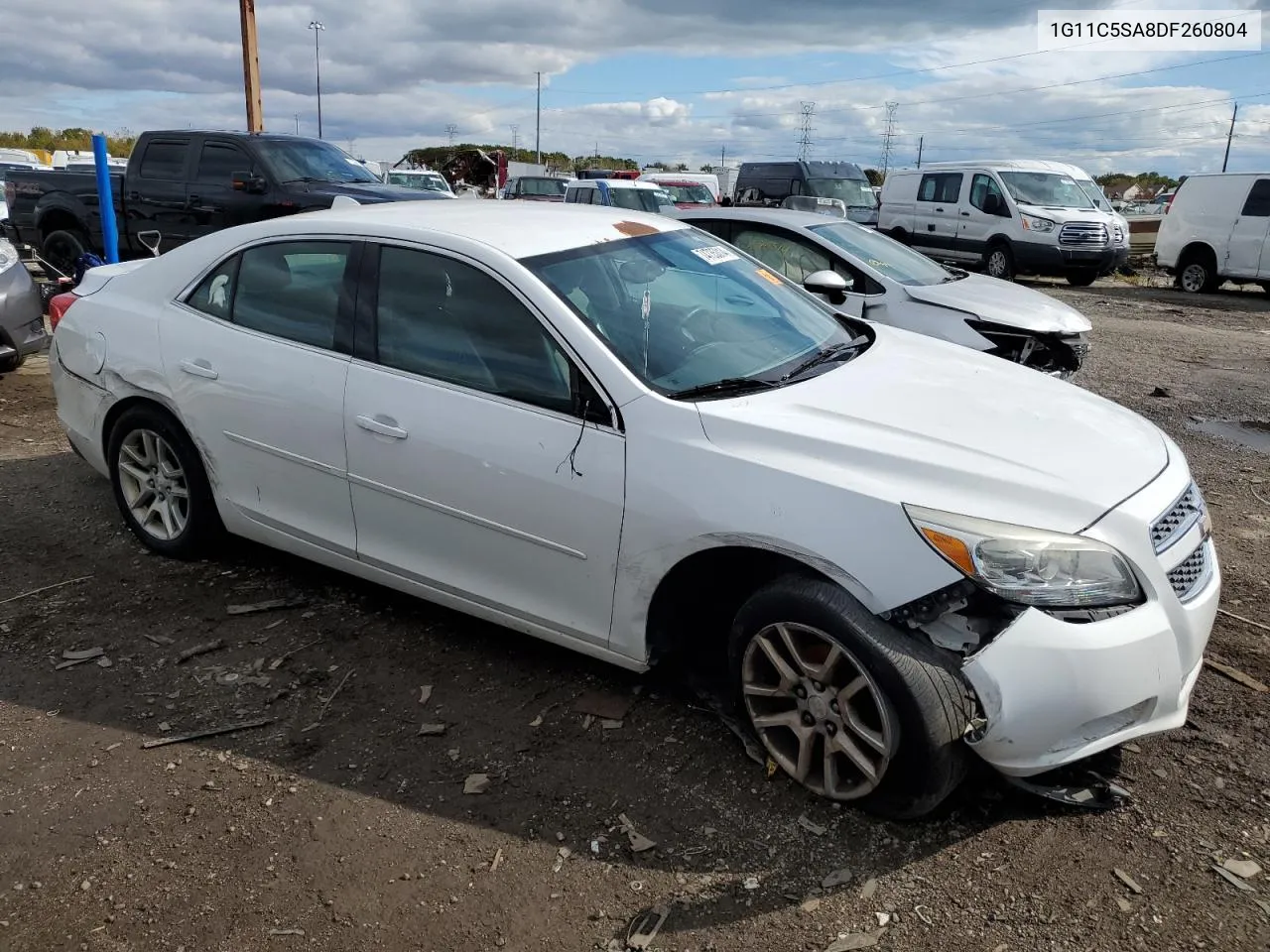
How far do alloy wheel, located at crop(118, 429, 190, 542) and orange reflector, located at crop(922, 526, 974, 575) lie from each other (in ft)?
10.5

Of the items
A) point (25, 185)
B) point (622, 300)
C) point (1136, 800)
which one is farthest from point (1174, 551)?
point (25, 185)

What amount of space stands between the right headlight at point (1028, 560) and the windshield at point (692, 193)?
71.6 ft

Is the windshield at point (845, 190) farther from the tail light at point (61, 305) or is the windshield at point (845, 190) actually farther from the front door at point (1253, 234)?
the tail light at point (61, 305)

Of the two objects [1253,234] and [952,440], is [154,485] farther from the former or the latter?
[1253,234]

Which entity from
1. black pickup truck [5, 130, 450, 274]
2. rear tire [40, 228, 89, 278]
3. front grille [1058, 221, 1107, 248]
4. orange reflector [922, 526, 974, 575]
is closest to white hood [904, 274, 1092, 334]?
orange reflector [922, 526, 974, 575]

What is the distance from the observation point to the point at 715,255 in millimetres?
4211

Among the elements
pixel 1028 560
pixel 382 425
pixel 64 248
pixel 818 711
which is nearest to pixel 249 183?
pixel 64 248

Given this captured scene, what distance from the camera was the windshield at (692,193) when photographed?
2382 cm

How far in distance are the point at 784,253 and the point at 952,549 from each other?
532 centimetres

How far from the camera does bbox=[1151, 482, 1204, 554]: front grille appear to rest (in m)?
2.79

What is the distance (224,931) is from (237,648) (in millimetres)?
1530

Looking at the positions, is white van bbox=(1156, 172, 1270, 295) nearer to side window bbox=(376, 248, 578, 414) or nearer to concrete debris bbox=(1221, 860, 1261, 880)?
concrete debris bbox=(1221, 860, 1261, 880)

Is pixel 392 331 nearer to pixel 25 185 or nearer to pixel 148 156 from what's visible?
pixel 148 156

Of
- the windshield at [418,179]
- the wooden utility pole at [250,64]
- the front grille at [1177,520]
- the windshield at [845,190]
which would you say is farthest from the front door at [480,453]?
the windshield at [418,179]
